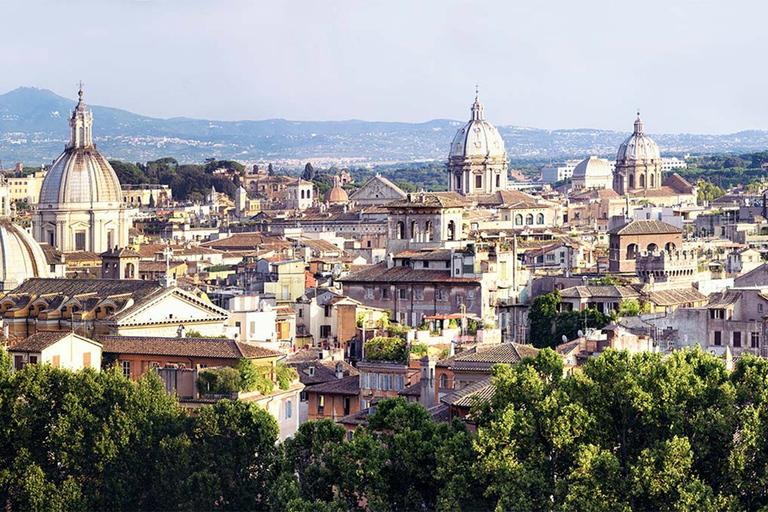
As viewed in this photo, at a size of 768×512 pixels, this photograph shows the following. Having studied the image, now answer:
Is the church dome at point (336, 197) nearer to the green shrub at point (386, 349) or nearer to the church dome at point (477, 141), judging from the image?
the church dome at point (477, 141)

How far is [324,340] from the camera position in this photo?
57.5 meters

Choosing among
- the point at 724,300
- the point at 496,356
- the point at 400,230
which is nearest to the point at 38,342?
the point at 496,356

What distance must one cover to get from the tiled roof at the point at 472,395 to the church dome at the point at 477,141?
364ft

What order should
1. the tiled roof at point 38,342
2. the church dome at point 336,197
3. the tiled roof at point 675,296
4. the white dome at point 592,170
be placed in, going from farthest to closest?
the white dome at point 592,170 < the church dome at point 336,197 < the tiled roof at point 675,296 < the tiled roof at point 38,342

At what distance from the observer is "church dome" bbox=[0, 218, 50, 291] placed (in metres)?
59.5

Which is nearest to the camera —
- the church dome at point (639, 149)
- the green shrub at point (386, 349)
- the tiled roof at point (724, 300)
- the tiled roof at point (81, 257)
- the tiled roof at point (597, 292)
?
the green shrub at point (386, 349)

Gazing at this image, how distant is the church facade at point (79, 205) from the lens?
9719 centimetres

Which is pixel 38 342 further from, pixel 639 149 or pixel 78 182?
pixel 639 149

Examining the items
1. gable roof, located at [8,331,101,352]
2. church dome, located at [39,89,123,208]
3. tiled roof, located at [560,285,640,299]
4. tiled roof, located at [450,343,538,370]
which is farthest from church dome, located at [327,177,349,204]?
tiled roof, located at [450,343,538,370]

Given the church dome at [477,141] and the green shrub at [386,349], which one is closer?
the green shrub at [386,349]

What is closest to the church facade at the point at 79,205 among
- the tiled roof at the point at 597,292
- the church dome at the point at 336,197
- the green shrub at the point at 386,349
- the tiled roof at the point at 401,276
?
the tiled roof at the point at 401,276

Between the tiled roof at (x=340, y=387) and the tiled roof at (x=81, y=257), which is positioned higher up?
the tiled roof at (x=340, y=387)

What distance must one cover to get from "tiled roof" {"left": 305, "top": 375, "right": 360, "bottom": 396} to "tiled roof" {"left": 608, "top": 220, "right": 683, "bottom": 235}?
3269 centimetres

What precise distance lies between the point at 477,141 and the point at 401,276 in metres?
88.2
